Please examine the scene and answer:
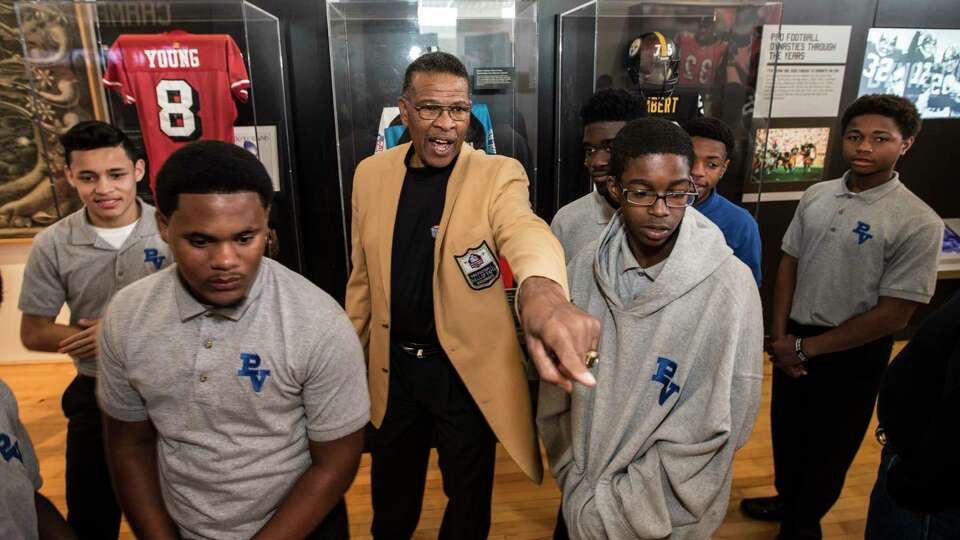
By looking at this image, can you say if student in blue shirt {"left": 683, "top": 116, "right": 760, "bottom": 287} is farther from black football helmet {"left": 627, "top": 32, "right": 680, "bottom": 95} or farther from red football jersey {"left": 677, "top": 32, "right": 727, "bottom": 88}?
red football jersey {"left": 677, "top": 32, "right": 727, "bottom": 88}

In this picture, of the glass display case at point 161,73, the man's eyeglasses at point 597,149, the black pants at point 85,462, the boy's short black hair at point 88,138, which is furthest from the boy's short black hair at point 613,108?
the glass display case at point 161,73

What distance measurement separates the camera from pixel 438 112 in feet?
5.94

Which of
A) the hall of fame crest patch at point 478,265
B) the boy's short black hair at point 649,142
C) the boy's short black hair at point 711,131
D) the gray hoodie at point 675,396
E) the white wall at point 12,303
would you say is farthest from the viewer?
the white wall at point 12,303

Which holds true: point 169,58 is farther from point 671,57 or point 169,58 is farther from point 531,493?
point 531,493

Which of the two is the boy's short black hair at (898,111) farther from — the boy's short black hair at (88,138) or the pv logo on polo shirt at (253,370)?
the boy's short black hair at (88,138)

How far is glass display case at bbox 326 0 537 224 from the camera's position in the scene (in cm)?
356

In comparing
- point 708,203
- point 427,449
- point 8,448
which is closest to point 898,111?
point 708,203

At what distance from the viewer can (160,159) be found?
11.3 ft

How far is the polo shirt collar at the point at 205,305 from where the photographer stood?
3.71 feet

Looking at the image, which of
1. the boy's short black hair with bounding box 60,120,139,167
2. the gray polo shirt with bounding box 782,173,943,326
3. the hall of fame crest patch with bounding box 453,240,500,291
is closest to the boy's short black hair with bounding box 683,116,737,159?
the gray polo shirt with bounding box 782,173,943,326

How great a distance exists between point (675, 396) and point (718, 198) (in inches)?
44.9

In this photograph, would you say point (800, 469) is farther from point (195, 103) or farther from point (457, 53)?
point (195, 103)

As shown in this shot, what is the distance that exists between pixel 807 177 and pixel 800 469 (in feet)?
8.83

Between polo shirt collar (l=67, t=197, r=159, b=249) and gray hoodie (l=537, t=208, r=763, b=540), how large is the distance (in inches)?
63.9
